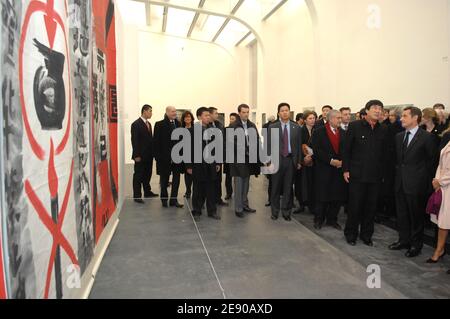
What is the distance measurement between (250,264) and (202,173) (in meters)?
1.93

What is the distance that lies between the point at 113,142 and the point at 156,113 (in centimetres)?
1046

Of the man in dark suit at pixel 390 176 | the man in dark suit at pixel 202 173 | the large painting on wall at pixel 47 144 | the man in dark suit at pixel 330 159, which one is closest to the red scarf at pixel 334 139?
the man in dark suit at pixel 330 159

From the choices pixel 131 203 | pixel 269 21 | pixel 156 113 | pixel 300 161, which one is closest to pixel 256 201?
pixel 300 161

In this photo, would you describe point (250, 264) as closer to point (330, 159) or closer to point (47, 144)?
point (330, 159)

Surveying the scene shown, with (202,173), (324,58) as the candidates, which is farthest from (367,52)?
(202,173)

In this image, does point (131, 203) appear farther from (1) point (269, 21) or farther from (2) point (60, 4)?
(1) point (269, 21)

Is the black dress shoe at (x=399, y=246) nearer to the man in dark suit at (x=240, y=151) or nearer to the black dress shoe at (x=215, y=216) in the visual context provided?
the man in dark suit at (x=240, y=151)

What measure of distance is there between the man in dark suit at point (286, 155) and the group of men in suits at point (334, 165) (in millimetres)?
14

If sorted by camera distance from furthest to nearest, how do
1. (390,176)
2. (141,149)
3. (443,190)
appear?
(141,149) < (390,176) < (443,190)

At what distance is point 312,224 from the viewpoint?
4.95m

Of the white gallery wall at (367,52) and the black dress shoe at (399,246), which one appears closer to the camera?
the black dress shoe at (399,246)

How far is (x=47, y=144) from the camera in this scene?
192cm

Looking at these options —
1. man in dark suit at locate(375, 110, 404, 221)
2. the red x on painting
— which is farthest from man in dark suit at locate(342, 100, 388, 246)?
the red x on painting

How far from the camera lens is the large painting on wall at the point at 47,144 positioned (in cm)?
150
